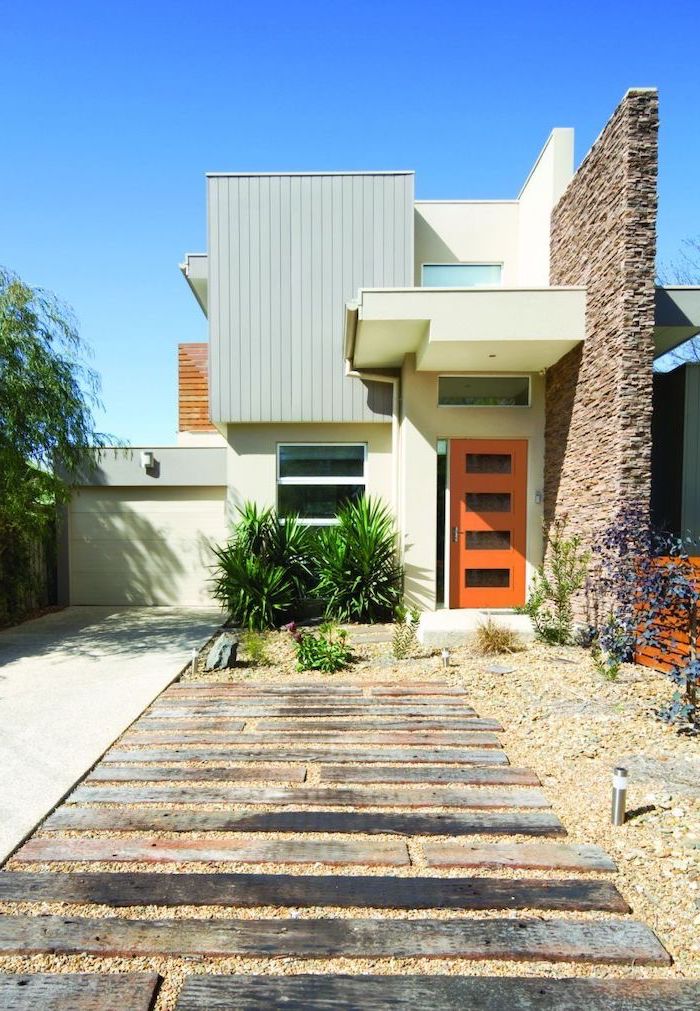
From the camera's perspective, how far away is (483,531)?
314 inches

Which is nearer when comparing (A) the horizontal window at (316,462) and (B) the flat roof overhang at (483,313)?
(B) the flat roof overhang at (483,313)

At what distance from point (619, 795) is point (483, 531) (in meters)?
5.25

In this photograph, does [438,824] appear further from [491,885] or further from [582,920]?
[582,920]

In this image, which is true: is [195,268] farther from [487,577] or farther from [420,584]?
[487,577]

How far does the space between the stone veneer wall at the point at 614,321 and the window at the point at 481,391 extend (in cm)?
102

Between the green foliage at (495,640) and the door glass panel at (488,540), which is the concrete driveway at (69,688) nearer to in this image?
the green foliage at (495,640)

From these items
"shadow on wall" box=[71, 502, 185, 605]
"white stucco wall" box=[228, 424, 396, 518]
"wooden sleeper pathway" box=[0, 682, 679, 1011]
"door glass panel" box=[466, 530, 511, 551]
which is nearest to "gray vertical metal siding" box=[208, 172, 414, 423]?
"white stucco wall" box=[228, 424, 396, 518]

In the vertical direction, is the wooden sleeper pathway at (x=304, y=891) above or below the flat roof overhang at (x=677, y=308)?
below

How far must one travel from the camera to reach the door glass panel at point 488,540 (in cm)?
798

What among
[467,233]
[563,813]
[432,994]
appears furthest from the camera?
[467,233]

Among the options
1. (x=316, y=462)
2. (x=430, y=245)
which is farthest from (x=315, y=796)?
(x=430, y=245)

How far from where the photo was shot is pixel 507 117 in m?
7.73

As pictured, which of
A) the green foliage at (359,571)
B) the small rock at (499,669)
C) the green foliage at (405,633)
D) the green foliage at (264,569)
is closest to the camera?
the small rock at (499,669)

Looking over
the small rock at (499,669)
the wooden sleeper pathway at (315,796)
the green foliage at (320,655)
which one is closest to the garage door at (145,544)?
the green foliage at (320,655)
